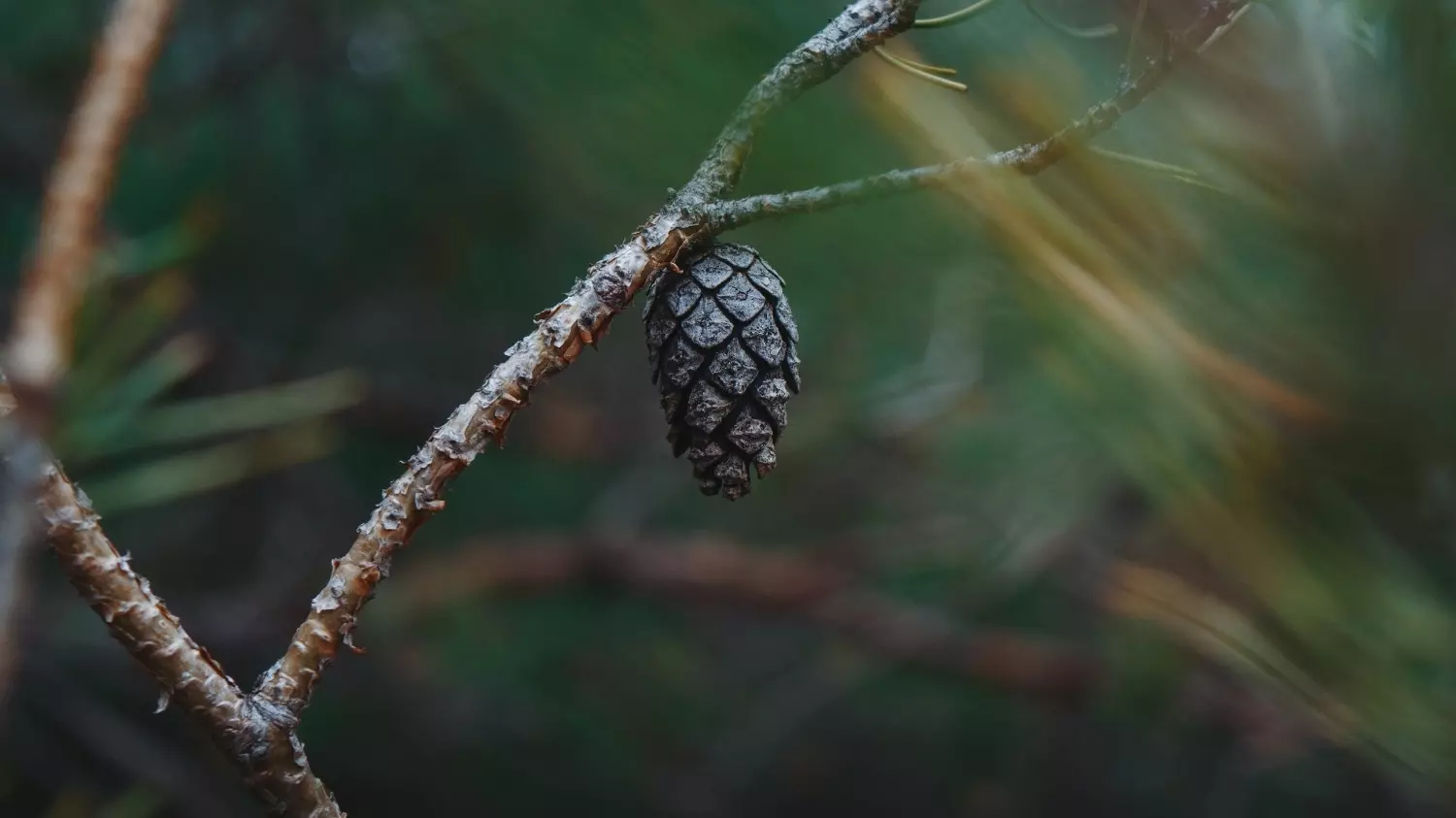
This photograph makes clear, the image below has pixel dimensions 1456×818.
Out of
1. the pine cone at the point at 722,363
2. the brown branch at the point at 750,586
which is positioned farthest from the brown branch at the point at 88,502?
the brown branch at the point at 750,586

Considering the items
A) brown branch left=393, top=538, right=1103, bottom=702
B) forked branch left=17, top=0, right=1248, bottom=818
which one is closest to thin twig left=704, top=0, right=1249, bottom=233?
forked branch left=17, top=0, right=1248, bottom=818

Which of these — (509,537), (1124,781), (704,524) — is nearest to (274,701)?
(509,537)

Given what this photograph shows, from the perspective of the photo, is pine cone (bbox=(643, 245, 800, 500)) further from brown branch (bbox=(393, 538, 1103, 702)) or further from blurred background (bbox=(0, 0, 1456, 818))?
brown branch (bbox=(393, 538, 1103, 702))

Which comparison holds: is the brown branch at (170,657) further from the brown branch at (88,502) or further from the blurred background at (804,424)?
the blurred background at (804,424)

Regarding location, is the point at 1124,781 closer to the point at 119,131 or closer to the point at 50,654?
the point at 50,654

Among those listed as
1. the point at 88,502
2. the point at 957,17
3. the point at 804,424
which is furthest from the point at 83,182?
the point at 804,424

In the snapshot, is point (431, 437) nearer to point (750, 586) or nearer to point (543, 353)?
point (543, 353)

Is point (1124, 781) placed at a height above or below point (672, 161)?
below
